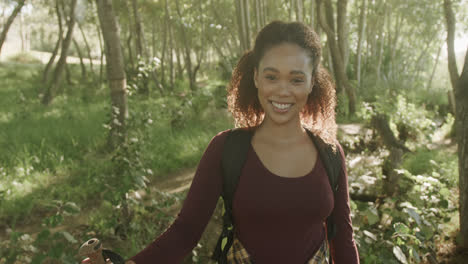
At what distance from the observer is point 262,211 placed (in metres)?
1.50

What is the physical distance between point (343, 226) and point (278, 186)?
0.47m

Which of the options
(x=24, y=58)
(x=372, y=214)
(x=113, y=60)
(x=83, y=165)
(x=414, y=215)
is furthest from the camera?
(x=24, y=58)

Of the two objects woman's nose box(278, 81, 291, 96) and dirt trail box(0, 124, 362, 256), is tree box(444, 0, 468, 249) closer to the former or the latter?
woman's nose box(278, 81, 291, 96)

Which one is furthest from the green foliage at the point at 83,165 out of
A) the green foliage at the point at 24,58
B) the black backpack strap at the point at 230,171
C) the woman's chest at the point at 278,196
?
the green foliage at the point at 24,58

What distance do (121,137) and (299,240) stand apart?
2643 millimetres

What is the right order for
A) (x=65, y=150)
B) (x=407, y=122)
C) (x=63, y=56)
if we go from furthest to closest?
(x=63, y=56) → (x=407, y=122) → (x=65, y=150)

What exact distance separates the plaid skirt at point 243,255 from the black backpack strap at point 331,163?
80mm

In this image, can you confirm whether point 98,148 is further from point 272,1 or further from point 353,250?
point 272,1

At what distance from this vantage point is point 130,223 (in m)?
3.58

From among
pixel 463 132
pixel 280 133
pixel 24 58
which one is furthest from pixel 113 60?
pixel 24 58

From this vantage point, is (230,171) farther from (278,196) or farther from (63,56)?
(63,56)

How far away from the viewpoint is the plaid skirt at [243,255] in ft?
5.23

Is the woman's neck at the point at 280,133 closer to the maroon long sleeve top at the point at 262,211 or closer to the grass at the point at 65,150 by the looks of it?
the maroon long sleeve top at the point at 262,211

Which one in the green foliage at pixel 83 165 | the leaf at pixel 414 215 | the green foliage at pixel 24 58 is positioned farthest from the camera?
the green foliage at pixel 24 58
